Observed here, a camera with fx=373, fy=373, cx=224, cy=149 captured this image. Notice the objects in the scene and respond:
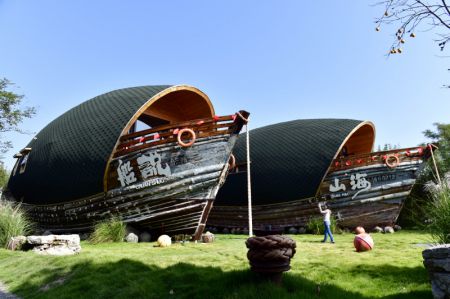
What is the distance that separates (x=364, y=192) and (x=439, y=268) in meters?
12.2

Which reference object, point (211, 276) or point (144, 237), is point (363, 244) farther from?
point (144, 237)

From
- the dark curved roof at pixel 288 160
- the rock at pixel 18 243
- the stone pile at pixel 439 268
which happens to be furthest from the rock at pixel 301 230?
the stone pile at pixel 439 268

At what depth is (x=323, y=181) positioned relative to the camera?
1620cm

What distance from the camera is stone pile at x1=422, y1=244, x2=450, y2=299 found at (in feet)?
13.8

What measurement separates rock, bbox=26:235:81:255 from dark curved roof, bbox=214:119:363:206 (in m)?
9.50

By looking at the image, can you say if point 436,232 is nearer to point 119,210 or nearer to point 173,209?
point 173,209

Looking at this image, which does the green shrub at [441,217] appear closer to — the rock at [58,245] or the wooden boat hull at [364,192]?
the rock at [58,245]

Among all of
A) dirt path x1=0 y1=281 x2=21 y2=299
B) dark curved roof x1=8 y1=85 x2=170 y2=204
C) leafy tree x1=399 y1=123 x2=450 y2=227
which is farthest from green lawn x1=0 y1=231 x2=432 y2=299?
leafy tree x1=399 y1=123 x2=450 y2=227

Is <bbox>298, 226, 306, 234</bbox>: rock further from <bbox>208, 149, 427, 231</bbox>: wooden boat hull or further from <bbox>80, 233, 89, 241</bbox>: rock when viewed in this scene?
<bbox>80, 233, 89, 241</bbox>: rock

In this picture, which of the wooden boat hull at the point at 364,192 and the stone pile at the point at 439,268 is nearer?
the stone pile at the point at 439,268

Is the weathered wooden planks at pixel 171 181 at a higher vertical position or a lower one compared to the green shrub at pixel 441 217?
higher

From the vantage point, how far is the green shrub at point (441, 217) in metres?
6.43

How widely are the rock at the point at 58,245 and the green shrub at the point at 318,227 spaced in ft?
30.6

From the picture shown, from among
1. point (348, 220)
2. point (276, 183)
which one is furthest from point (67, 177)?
point (348, 220)
